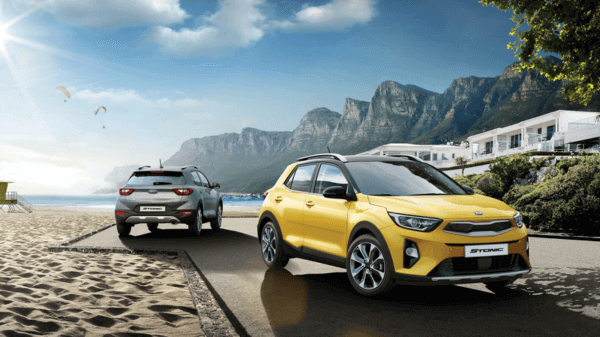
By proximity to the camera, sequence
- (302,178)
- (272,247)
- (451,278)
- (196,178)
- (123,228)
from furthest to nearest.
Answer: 1. (196,178)
2. (123,228)
3. (272,247)
4. (302,178)
5. (451,278)

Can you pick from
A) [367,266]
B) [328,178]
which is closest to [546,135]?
[328,178]

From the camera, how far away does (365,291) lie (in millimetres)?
5789

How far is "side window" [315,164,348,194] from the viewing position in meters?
6.75

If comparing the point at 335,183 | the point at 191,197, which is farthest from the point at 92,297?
the point at 191,197

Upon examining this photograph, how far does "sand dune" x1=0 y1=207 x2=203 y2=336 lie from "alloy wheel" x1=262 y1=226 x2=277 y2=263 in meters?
1.43

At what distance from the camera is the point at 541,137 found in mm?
51844

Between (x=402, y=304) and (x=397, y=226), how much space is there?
3.01ft

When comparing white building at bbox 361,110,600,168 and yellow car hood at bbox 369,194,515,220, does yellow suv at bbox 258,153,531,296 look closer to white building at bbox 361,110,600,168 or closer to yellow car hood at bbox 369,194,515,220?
yellow car hood at bbox 369,194,515,220

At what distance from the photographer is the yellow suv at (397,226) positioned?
529cm

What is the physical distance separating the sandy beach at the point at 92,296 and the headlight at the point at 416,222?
2.37 metres

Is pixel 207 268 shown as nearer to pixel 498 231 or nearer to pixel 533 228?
pixel 498 231

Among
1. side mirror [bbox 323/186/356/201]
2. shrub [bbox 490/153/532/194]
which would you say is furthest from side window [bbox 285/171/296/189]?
shrub [bbox 490/153/532/194]

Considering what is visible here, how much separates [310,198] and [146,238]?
7.45m

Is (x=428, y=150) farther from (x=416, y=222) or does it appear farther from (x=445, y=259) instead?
(x=445, y=259)
